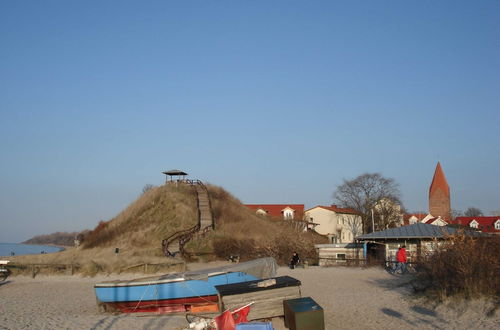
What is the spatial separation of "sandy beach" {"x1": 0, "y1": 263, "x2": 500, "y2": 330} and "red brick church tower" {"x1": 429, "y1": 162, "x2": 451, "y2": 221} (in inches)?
4173

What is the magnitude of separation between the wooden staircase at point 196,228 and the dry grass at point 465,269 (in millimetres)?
24783

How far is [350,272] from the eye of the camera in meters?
28.5

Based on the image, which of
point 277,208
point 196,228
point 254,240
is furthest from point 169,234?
point 277,208

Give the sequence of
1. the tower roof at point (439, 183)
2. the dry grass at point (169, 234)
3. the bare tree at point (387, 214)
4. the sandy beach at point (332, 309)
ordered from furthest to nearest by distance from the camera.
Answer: the tower roof at point (439, 183) < the bare tree at point (387, 214) < the dry grass at point (169, 234) < the sandy beach at point (332, 309)

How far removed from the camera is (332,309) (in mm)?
16062

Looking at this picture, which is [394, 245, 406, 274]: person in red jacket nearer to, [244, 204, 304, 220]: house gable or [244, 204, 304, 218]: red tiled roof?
[244, 204, 304, 220]: house gable

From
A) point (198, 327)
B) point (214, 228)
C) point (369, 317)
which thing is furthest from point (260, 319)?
point (214, 228)

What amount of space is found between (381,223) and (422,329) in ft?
188

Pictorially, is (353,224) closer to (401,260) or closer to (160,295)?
(401,260)

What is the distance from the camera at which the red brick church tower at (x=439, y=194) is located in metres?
123

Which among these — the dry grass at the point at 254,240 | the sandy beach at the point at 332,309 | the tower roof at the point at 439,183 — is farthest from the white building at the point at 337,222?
the tower roof at the point at 439,183

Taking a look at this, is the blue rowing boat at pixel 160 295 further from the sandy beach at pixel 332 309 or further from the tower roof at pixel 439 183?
the tower roof at pixel 439 183

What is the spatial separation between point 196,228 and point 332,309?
29.4 meters

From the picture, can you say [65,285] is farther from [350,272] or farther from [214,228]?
[214,228]
